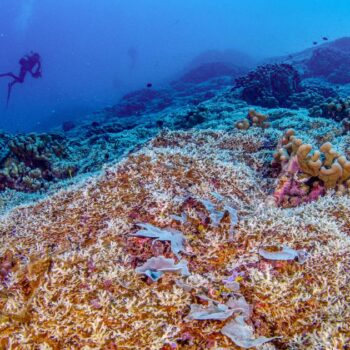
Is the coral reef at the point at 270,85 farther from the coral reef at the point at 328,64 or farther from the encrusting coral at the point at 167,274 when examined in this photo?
the encrusting coral at the point at 167,274

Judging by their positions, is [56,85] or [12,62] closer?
[56,85]

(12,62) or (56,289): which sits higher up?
(12,62)

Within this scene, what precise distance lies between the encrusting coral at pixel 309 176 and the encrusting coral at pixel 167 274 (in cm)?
50

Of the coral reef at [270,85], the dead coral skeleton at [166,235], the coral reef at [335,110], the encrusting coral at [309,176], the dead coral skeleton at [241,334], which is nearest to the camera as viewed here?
the dead coral skeleton at [241,334]

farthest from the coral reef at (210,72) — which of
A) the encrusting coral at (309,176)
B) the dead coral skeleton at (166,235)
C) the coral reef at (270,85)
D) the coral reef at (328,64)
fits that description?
the dead coral skeleton at (166,235)

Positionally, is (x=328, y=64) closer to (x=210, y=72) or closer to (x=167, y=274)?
(x=210, y=72)

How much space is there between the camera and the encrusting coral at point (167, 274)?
1.78 meters

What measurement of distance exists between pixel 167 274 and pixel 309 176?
248 cm

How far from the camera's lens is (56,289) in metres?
1.96

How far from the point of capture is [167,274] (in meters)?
2.11

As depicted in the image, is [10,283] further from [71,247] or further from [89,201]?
[89,201]

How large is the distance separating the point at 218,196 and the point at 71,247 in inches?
61.2

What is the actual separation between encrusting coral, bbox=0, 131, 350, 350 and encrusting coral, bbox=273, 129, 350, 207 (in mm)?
498

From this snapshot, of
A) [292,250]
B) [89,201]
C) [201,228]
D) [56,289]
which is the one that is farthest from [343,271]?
[89,201]
